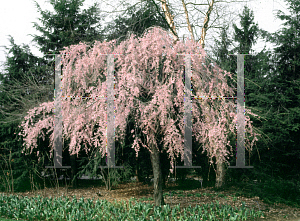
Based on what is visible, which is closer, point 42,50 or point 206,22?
point 206,22

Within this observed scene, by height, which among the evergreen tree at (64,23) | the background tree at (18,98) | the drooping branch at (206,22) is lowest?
the background tree at (18,98)

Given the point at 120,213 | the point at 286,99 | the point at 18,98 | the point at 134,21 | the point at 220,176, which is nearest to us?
the point at 120,213

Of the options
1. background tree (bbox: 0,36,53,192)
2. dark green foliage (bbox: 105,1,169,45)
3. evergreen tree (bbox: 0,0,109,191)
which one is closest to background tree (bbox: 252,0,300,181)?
dark green foliage (bbox: 105,1,169,45)

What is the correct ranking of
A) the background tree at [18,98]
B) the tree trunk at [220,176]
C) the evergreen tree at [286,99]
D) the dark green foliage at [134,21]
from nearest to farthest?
the dark green foliage at [134,21] < the tree trunk at [220,176] < the background tree at [18,98] < the evergreen tree at [286,99]

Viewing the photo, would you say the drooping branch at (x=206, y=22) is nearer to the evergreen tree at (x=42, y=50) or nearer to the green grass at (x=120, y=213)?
the evergreen tree at (x=42, y=50)

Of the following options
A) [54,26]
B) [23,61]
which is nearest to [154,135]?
[54,26]

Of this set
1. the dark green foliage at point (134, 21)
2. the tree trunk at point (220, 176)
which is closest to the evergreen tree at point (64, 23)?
the dark green foliage at point (134, 21)

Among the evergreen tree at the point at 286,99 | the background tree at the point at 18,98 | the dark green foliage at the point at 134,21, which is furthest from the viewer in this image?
the evergreen tree at the point at 286,99

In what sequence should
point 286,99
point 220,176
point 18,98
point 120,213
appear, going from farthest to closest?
point 18,98 < point 286,99 < point 220,176 < point 120,213

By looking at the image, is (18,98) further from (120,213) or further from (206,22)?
(120,213)

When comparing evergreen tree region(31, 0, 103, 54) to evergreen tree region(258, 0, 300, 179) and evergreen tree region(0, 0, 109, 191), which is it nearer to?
evergreen tree region(0, 0, 109, 191)

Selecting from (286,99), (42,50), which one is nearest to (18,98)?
(42,50)

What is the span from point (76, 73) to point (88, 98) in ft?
1.72

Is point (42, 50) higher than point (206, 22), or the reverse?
point (42, 50)
